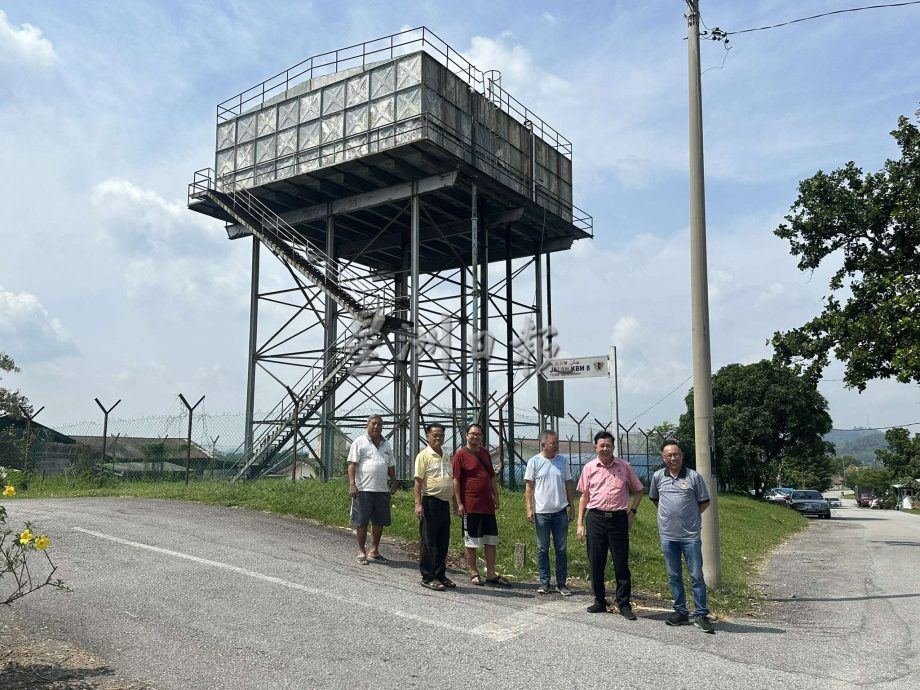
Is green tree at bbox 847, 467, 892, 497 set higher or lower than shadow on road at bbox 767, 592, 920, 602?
lower

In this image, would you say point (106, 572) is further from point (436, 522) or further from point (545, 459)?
point (545, 459)

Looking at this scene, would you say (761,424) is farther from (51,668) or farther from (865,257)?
(51,668)

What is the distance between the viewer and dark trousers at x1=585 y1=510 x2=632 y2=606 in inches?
297

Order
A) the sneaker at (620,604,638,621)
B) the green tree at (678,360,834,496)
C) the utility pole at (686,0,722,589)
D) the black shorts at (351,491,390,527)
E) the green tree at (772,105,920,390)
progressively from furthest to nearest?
the green tree at (678,360,834,496)
the green tree at (772,105,920,390)
the black shorts at (351,491,390,527)
the utility pole at (686,0,722,589)
the sneaker at (620,604,638,621)

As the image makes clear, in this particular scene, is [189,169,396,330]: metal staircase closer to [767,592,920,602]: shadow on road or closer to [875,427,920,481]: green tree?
[767,592,920,602]: shadow on road

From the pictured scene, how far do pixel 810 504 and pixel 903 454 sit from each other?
111ft

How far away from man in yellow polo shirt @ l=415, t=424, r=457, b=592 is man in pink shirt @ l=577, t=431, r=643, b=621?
58.5 inches

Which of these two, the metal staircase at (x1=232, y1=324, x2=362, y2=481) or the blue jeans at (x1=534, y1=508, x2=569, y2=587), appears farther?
the metal staircase at (x1=232, y1=324, x2=362, y2=481)

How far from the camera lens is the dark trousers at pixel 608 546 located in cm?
754

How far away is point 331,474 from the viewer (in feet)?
70.3

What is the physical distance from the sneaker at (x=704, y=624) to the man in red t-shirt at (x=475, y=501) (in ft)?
7.46

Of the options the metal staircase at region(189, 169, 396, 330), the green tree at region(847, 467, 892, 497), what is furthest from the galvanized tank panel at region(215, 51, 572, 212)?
the green tree at region(847, 467, 892, 497)

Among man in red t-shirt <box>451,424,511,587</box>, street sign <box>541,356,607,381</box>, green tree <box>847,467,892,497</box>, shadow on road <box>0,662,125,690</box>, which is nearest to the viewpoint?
shadow on road <box>0,662,125,690</box>

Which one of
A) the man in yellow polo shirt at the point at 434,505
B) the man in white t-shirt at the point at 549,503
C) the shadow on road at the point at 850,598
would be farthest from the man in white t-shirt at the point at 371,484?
the shadow on road at the point at 850,598
